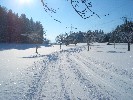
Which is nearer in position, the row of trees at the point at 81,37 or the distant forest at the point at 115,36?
the distant forest at the point at 115,36

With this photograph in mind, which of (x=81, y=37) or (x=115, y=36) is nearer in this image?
(x=115, y=36)

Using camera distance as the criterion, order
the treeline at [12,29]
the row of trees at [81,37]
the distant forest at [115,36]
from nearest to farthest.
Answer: the distant forest at [115,36]
the treeline at [12,29]
the row of trees at [81,37]

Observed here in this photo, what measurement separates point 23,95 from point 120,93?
12.9ft

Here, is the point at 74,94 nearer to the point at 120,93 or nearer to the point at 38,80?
the point at 120,93

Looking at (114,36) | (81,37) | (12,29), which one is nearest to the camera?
(12,29)

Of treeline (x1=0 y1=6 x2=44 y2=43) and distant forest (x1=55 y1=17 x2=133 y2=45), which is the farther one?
treeline (x1=0 y1=6 x2=44 y2=43)

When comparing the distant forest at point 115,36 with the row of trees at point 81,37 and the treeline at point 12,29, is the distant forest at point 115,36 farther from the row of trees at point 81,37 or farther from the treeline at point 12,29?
the treeline at point 12,29

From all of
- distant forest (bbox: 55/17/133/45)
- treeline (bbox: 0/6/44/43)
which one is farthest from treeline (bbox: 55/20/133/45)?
treeline (bbox: 0/6/44/43)

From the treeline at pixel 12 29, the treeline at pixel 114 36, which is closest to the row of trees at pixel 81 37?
the treeline at pixel 114 36

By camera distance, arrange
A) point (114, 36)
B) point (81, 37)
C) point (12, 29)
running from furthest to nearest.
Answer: point (81, 37), point (114, 36), point (12, 29)

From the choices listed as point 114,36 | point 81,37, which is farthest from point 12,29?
point 81,37

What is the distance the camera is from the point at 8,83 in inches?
492

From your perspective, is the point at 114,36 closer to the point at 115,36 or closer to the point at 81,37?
the point at 115,36

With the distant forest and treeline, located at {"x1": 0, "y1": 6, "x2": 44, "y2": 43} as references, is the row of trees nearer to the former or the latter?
the distant forest
